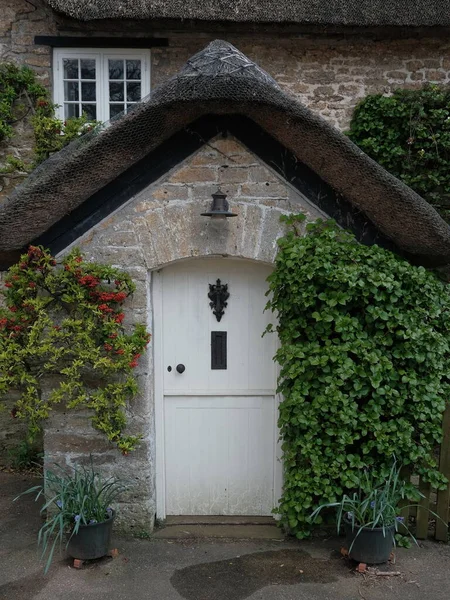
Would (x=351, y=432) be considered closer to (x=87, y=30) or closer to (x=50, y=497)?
(x=50, y=497)

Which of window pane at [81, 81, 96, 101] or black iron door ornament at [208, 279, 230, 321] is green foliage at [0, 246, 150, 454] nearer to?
black iron door ornament at [208, 279, 230, 321]

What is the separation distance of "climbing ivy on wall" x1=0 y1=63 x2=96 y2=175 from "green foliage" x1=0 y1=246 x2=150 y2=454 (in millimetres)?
2278

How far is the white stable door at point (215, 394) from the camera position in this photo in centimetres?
409

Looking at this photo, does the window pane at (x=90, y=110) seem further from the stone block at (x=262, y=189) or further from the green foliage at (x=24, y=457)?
the green foliage at (x=24, y=457)

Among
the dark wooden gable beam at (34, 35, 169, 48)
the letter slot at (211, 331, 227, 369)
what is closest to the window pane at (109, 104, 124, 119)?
the dark wooden gable beam at (34, 35, 169, 48)

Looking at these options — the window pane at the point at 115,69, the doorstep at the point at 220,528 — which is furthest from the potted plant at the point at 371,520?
the window pane at the point at 115,69

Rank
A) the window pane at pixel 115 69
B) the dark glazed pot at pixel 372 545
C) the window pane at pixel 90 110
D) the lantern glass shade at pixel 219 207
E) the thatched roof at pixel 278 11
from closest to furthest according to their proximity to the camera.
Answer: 1. the dark glazed pot at pixel 372 545
2. the lantern glass shade at pixel 219 207
3. the thatched roof at pixel 278 11
4. the window pane at pixel 115 69
5. the window pane at pixel 90 110

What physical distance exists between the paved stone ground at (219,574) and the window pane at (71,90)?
456cm

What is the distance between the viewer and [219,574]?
3.48m

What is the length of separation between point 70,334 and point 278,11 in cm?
383

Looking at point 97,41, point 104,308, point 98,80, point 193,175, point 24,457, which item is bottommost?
point 24,457

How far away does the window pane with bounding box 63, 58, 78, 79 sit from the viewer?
5.69 meters

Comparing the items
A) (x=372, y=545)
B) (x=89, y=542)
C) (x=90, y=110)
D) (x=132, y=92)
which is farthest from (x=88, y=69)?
(x=372, y=545)

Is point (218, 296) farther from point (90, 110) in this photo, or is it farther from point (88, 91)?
point (88, 91)
